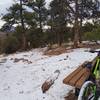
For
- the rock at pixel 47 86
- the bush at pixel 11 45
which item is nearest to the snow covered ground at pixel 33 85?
the rock at pixel 47 86

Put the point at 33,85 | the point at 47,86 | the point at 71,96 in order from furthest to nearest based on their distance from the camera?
the point at 33,85, the point at 47,86, the point at 71,96

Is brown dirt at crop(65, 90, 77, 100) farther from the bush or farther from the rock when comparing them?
the bush

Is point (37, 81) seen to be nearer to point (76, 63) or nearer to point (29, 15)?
point (76, 63)

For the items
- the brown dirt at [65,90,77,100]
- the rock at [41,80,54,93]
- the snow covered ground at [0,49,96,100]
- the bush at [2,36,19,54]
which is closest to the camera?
the brown dirt at [65,90,77,100]

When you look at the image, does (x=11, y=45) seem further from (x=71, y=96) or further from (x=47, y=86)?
(x=71, y=96)

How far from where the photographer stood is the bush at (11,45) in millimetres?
47312

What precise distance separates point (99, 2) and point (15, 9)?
1462 centimetres

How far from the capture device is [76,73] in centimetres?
1070

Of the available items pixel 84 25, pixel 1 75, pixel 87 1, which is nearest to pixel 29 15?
pixel 84 25

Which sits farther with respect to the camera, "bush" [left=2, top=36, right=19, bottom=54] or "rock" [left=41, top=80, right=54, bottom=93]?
"bush" [left=2, top=36, right=19, bottom=54]

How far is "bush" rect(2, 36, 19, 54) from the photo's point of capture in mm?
47312

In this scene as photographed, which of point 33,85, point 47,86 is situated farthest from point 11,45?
point 47,86

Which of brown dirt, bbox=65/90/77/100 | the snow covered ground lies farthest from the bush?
brown dirt, bbox=65/90/77/100

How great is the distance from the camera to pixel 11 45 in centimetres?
4891
